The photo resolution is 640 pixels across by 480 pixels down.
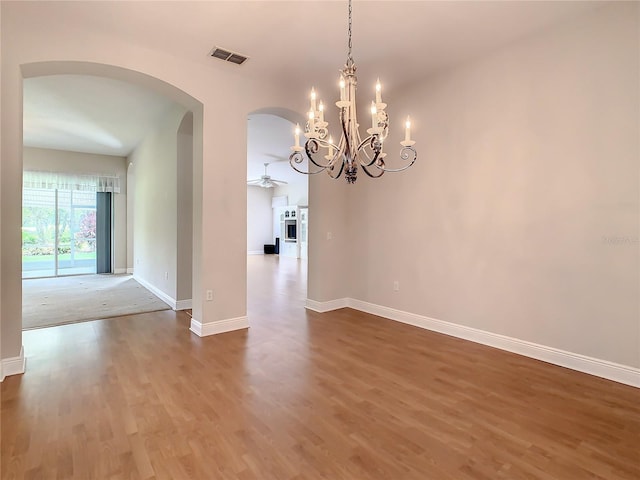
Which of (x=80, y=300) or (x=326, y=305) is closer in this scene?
(x=326, y=305)

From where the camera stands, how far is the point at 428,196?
3.93 meters

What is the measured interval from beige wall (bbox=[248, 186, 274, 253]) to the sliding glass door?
6528 mm

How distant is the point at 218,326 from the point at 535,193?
3499 mm

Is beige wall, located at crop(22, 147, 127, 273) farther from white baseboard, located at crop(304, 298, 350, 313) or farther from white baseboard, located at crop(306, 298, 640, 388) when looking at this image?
white baseboard, located at crop(306, 298, 640, 388)

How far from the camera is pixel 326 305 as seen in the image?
15.5 ft

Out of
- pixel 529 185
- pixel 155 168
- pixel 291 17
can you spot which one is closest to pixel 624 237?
pixel 529 185

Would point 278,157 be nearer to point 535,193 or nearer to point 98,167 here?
point 98,167

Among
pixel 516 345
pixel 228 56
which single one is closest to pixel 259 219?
pixel 228 56

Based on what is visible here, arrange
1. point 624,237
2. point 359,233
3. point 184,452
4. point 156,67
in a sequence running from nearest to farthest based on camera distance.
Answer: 1. point 184,452
2. point 624,237
3. point 156,67
4. point 359,233

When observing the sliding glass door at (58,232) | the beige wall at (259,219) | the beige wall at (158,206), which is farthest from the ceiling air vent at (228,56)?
the beige wall at (259,219)

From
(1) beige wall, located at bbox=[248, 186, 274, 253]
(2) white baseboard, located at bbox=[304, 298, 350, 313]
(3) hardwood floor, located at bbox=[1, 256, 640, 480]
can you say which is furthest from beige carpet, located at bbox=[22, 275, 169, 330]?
(1) beige wall, located at bbox=[248, 186, 274, 253]

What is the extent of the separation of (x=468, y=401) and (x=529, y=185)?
79.9 inches

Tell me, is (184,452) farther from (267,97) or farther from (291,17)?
(267,97)

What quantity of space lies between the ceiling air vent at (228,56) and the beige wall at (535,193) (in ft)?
6.59
